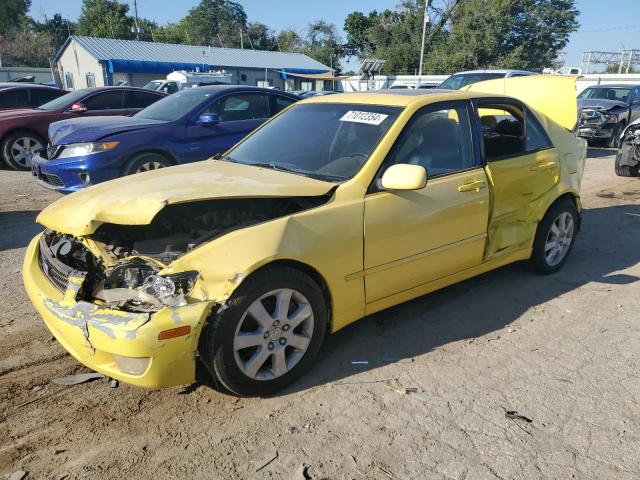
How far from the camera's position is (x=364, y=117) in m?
3.74

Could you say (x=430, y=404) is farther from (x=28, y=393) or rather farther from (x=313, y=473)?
(x=28, y=393)

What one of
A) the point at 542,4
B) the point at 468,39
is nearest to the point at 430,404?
the point at 468,39

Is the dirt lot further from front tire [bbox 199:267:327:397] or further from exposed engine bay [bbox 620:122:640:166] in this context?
exposed engine bay [bbox 620:122:640:166]

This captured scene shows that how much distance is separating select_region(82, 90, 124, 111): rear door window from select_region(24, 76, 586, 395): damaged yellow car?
7416mm

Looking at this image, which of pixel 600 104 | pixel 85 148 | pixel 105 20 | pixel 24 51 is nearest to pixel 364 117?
pixel 85 148

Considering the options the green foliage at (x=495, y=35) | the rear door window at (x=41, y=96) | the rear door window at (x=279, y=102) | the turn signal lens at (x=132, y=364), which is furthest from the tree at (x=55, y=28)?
the turn signal lens at (x=132, y=364)

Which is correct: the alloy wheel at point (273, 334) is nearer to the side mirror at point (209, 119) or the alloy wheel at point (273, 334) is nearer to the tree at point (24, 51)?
the side mirror at point (209, 119)

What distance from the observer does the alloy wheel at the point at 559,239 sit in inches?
188

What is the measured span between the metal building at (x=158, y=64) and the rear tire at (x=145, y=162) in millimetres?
35136

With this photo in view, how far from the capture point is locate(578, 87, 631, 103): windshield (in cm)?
1538

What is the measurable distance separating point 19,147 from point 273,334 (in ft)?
30.5

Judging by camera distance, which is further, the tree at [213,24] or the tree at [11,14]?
the tree at [213,24]

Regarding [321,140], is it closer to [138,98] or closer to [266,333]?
[266,333]

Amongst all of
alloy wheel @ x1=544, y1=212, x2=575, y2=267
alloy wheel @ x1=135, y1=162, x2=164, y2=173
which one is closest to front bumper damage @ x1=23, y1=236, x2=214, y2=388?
alloy wheel @ x1=544, y1=212, x2=575, y2=267
